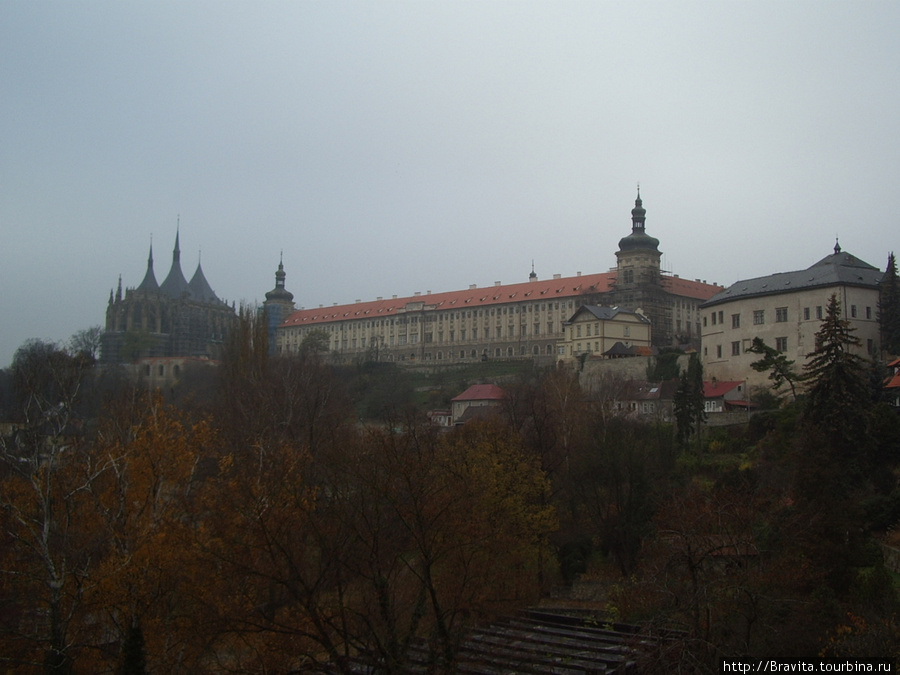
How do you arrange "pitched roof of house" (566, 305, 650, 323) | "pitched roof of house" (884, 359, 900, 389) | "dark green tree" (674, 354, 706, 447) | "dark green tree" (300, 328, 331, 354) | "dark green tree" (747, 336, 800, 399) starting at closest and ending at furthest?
"pitched roof of house" (884, 359, 900, 389), "dark green tree" (674, 354, 706, 447), "dark green tree" (747, 336, 800, 399), "pitched roof of house" (566, 305, 650, 323), "dark green tree" (300, 328, 331, 354)

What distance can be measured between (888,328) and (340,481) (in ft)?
116

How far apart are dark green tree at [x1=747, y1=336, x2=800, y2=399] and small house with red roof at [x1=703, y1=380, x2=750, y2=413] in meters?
2.37

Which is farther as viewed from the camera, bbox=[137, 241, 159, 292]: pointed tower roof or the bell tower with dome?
bbox=[137, 241, 159, 292]: pointed tower roof

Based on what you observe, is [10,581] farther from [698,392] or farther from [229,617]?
[698,392]

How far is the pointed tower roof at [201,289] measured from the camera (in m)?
123

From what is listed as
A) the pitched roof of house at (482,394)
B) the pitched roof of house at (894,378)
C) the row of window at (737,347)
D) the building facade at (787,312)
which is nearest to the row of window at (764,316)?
the building facade at (787,312)

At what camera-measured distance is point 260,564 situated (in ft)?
59.9

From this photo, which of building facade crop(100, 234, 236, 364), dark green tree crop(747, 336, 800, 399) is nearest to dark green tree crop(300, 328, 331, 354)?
building facade crop(100, 234, 236, 364)

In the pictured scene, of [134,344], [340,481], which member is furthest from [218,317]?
[340,481]

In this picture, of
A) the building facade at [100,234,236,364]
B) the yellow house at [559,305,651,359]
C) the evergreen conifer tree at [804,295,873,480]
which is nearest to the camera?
the evergreen conifer tree at [804,295,873,480]

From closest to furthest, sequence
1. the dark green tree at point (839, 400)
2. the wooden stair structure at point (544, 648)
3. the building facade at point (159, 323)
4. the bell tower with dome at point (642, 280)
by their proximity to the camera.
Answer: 1. the wooden stair structure at point (544, 648)
2. the dark green tree at point (839, 400)
3. the bell tower with dome at point (642, 280)
4. the building facade at point (159, 323)

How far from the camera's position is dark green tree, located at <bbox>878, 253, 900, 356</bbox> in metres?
46.0

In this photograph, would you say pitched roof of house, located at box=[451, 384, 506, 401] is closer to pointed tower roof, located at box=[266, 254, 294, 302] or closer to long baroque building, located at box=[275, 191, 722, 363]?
long baroque building, located at box=[275, 191, 722, 363]

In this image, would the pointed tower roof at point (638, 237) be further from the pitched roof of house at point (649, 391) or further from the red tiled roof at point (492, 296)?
the pitched roof of house at point (649, 391)
